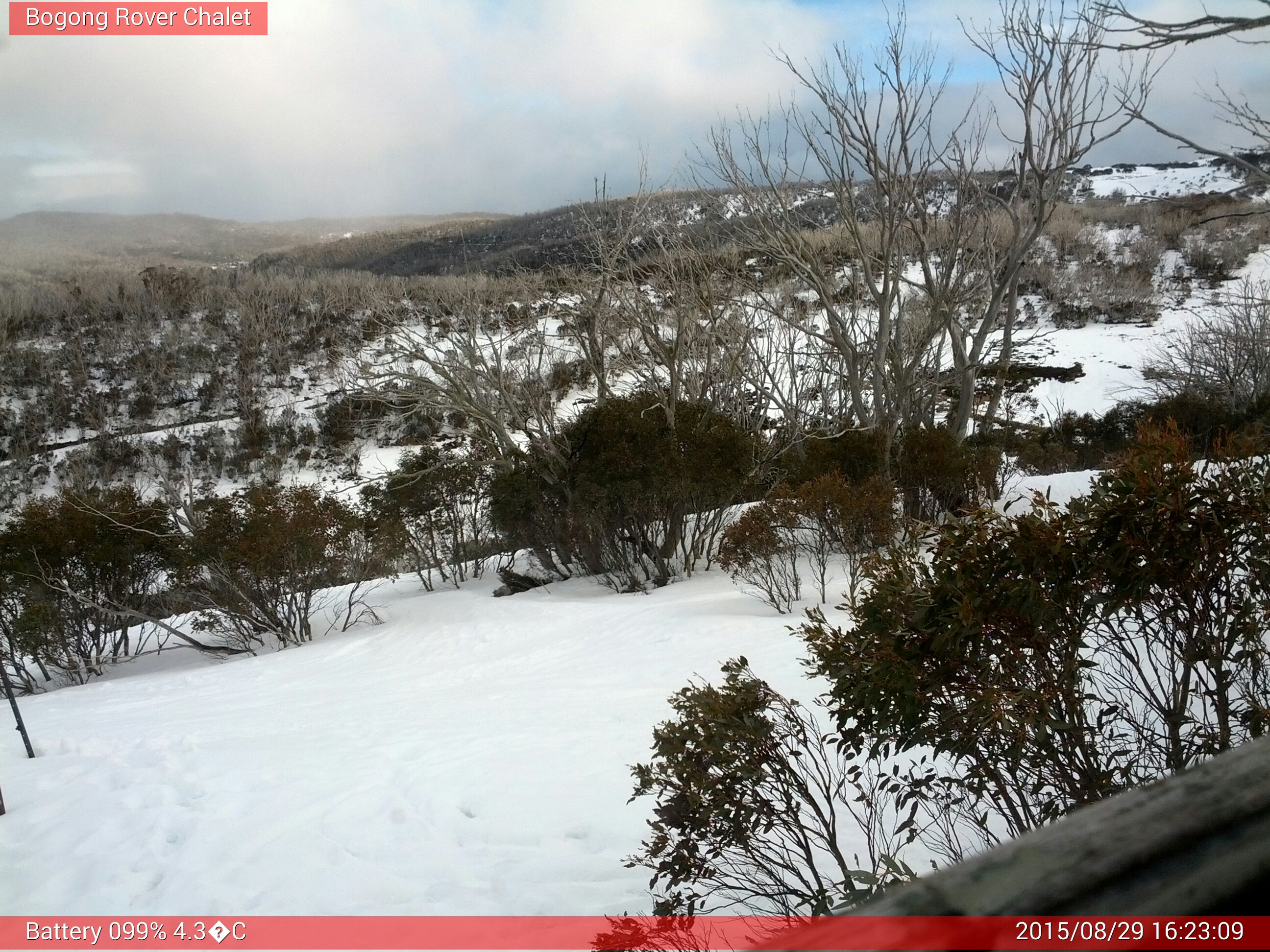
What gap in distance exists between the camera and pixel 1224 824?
568mm

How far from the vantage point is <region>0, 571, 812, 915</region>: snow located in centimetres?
339

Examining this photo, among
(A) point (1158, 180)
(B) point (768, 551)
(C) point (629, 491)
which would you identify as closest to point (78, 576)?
(C) point (629, 491)

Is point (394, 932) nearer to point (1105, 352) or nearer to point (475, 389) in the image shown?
point (475, 389)

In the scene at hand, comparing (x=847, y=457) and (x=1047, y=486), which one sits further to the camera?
(x=847, y=457)

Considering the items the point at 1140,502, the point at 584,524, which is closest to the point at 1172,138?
the point at 1140,502

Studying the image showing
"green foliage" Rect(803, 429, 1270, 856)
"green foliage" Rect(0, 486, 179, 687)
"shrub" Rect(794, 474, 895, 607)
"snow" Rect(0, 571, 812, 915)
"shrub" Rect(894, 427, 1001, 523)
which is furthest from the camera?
"shrub" Rect(894, 427, 1001, 523)

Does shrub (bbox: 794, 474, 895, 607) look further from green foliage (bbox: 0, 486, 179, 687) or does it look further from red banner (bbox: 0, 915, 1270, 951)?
green foliage (bbox: 0, 486, 179, 687)

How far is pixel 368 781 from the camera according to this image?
454cm

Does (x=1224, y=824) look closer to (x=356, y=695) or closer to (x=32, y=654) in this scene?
Answer: (x=356, y=695)

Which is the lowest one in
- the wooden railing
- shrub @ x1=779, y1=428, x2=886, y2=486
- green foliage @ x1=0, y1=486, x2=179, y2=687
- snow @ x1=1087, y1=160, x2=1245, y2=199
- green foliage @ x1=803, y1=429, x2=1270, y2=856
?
green foliage @ x1=0, y1=486, x2=179, y2=687

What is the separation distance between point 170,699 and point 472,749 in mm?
4467

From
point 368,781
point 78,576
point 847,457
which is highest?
point 847,457

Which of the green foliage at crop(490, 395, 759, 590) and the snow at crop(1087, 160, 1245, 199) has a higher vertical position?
the snow at crop(1087, 160, 1245, 199)

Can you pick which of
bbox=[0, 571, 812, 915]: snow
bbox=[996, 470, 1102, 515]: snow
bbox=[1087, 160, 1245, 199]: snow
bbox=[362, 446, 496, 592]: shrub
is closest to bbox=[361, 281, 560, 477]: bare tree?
bbox=[362, 446, 496, 592]: shrub
